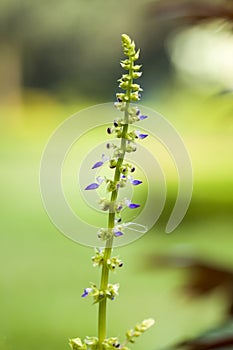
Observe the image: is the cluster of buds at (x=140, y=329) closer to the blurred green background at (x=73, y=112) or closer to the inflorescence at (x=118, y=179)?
the inflorescence at (x=118, y=179)

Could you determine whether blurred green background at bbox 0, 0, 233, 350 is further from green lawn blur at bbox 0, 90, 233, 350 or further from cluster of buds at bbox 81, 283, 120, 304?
cluster of buds at bbox 81, 283, 120, 304

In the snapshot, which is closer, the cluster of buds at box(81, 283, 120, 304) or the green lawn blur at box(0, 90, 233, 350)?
the cluster of buds at box(81, 283, 120, 304)

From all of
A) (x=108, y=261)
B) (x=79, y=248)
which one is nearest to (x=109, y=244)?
(x=108, y=261)

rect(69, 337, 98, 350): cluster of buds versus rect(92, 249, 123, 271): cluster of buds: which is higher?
rect(92, 249, 123, 271): cluster of buds

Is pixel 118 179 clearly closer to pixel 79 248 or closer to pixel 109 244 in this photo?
pixel 109 244

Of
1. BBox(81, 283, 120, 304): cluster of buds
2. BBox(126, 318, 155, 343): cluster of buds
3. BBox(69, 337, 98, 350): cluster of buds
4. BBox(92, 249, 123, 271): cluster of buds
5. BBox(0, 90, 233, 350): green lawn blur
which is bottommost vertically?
BBox(69, 337, 98, 350): cluster of buds

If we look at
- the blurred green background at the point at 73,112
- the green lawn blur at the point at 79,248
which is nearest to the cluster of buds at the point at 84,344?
the green lawn blur at the point at 79,248

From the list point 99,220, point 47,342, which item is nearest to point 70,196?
point 99,220

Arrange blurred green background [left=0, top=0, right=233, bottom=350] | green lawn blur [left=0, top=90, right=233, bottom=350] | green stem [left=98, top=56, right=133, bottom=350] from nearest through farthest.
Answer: green stem [left=98, top=56, right=133, bottom=350]
green lawn blur [left=0, top=90, right=233, bottom=350]
blurred green background [left=0, top=0, right=233, bottom=350]

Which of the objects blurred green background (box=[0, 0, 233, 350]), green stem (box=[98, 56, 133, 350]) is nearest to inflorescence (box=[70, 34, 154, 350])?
green stem (box=[98, 56, 133, 350])
